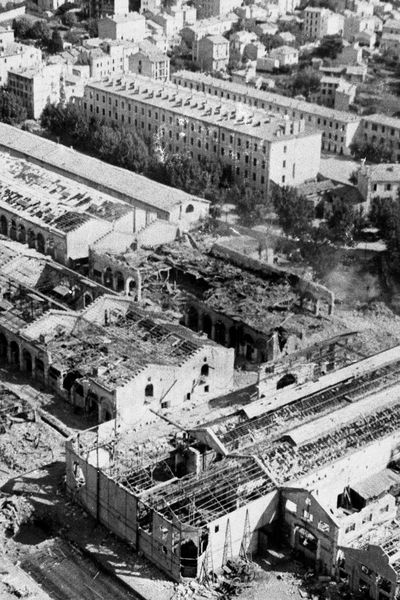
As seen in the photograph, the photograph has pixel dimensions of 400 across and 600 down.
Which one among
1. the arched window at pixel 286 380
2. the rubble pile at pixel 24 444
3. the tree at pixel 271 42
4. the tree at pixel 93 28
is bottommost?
the rubble pile at pixel 24 444

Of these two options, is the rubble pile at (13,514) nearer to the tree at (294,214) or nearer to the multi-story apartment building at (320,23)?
the tree at (294,214)

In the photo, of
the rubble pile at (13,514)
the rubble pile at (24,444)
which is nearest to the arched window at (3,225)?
the rubble pile at (24,444)

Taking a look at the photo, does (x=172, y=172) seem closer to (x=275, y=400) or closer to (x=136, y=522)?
(x=275, y=400)

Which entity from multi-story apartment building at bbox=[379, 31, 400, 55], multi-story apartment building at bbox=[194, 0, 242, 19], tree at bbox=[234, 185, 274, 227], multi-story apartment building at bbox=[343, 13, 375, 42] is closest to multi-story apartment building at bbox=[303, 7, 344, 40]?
multi-story apartment building at bbox=[343, 13, 375, 42]

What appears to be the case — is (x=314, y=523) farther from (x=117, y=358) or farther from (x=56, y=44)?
(x=56, y=44)

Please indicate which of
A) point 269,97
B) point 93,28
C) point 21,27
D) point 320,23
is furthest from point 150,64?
point 320,23

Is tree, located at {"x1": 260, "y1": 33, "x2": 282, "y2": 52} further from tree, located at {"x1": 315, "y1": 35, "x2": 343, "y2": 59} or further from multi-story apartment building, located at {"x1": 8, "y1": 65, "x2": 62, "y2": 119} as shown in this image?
multi-story apartment building, located at {"x1": 8, "y1": 65, "x2": 62, "y2": 119}

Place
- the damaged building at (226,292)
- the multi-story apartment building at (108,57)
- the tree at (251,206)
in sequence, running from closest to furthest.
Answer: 1. the damaged building at (226,292)
2. the tree at (251,206)
3. the multi-story apartment building at (108,57)
